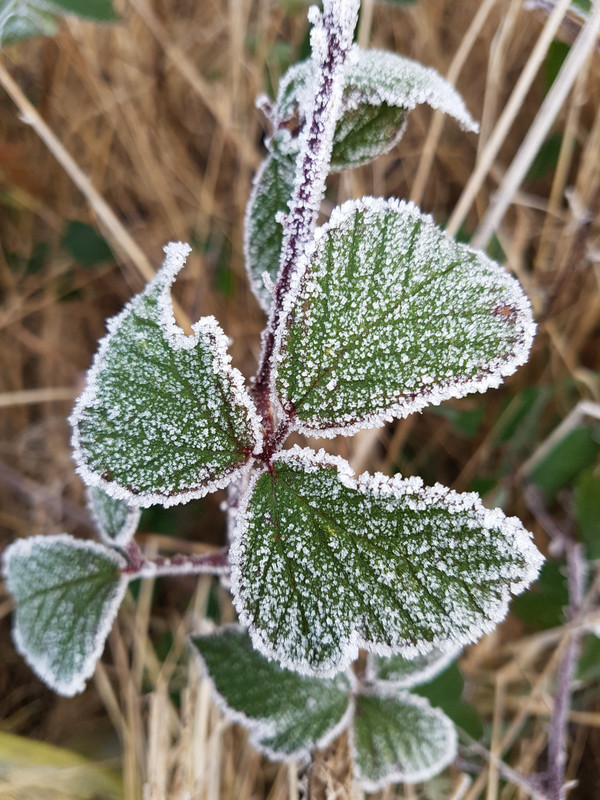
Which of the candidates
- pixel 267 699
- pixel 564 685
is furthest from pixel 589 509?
pixel 267 699

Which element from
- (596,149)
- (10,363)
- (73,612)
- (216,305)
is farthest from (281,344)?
(10,363)

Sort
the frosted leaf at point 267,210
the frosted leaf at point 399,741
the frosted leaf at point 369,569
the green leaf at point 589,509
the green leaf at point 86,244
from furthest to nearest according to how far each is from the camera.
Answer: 1. the green leaf at point 86,244
2. the green leaf at point 589,509
3. the frosted leaf at point 399,741
4. the frosted leaf at point 267,210
5. the frosted leaf at point 369,569

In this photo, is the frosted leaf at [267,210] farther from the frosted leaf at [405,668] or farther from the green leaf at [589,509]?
the green leaf at [589,509]

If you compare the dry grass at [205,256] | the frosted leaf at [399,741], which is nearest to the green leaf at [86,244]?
the dry grass at [205,256]

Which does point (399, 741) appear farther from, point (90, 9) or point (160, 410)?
point (90, 9)

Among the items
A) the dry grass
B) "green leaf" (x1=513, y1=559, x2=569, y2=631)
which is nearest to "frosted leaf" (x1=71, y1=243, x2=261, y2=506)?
the dry grass
